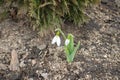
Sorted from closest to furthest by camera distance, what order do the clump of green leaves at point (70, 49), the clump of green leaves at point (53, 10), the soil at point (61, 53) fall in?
the clump of green leaves at point (70, 49), the soil at point (61, 53), the clump of green leaves at point (53, 10)

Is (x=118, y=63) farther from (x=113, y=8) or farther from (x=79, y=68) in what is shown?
(x=113, y=8)

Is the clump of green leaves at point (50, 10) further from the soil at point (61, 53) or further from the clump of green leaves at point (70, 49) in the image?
the clump of green leaves at point (70, 49)

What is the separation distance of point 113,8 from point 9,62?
177cm

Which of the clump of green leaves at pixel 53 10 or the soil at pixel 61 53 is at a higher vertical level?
the clump of green leaves at pixel 53 10

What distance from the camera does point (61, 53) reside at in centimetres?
344

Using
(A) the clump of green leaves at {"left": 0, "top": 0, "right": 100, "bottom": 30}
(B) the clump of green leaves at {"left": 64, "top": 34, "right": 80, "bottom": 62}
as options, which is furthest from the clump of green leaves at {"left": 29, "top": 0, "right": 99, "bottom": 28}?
(B) the clump of green leaves at {"left": 64, "top": 34, "right": 80, "bottom": 62}

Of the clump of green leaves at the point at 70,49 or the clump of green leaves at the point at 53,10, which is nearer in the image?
the clump of green leaves at the point at 70,49

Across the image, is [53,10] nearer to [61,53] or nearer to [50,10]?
[50,10]

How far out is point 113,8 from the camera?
4.30 m

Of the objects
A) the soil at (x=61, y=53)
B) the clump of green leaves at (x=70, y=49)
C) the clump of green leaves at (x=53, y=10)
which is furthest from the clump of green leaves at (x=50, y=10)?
the clump of green leaves at (x=70, y=49)

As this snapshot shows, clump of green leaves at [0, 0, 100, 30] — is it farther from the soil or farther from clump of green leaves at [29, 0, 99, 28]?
the soil

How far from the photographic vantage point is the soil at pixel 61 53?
3.22 m

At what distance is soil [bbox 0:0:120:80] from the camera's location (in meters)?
3.22

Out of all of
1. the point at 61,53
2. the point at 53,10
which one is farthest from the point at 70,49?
the point at 53,10
